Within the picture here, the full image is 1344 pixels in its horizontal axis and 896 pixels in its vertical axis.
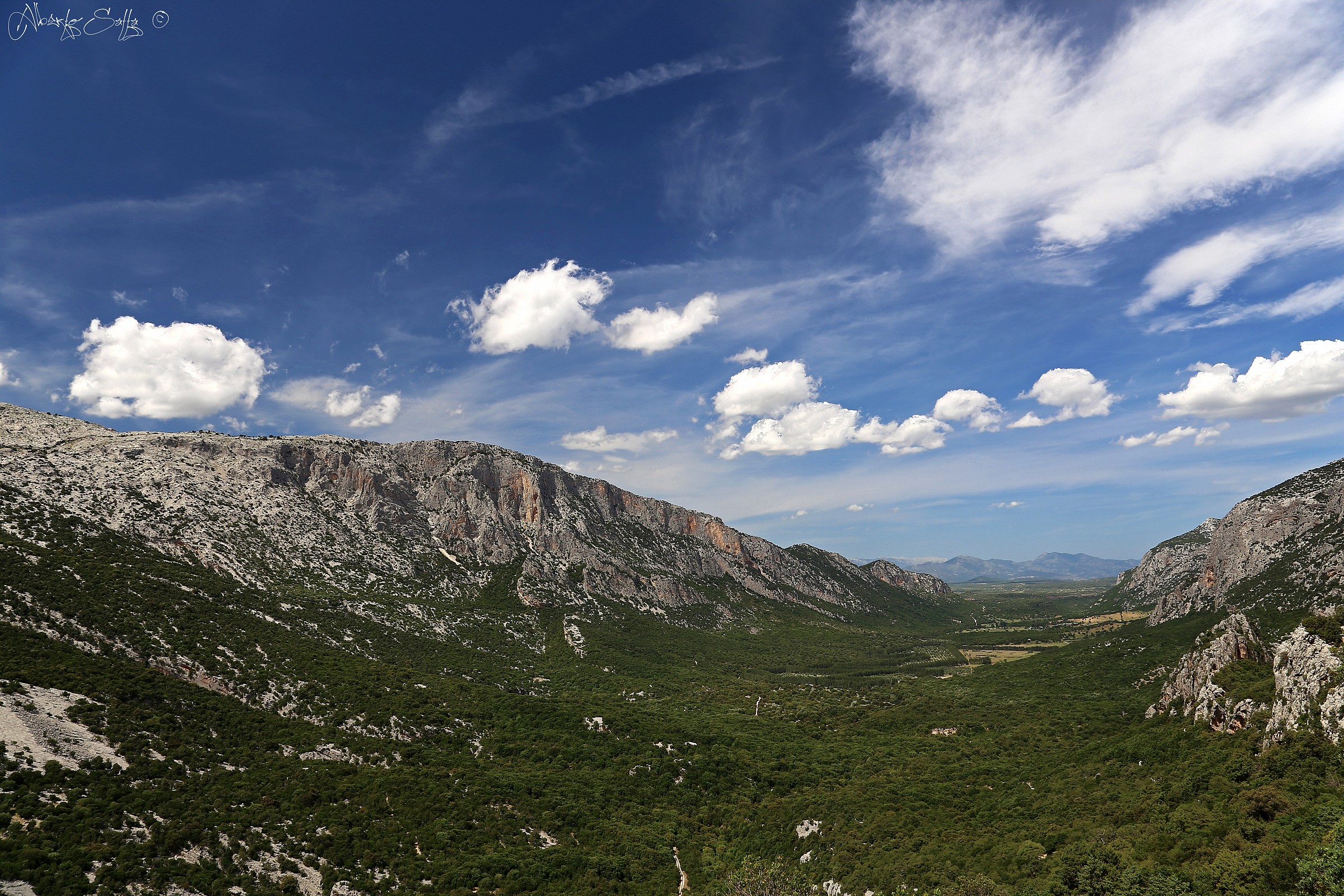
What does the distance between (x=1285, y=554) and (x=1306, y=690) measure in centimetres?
17392

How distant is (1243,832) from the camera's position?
4194cm

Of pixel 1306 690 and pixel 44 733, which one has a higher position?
pixel 44 733

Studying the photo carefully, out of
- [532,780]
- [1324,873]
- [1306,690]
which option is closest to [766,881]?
[1324,873]

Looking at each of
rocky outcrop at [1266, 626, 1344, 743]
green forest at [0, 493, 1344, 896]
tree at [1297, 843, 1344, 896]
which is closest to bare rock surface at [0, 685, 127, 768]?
green forest at [0, 493, 1344, 896]

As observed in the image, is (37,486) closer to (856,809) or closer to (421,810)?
(421,810)

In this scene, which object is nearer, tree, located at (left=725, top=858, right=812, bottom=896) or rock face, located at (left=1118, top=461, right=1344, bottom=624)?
tree, located at (left=725, top=858, right=812, bottom=896)

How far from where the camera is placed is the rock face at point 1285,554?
5453 inches

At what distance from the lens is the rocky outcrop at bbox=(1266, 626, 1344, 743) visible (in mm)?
48375

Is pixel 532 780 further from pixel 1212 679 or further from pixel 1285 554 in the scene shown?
pixel 1285 554

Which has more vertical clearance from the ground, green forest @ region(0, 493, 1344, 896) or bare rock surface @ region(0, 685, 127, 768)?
bare rock surface @ region(0, 685, 127, 768)

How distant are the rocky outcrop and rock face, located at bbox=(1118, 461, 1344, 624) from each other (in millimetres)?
103741

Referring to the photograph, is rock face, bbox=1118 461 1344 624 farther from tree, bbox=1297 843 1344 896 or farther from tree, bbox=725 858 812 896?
tree, bbox=725 858 812 896

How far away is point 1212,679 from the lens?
76.0m

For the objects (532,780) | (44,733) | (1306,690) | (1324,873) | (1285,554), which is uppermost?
(44,733)
